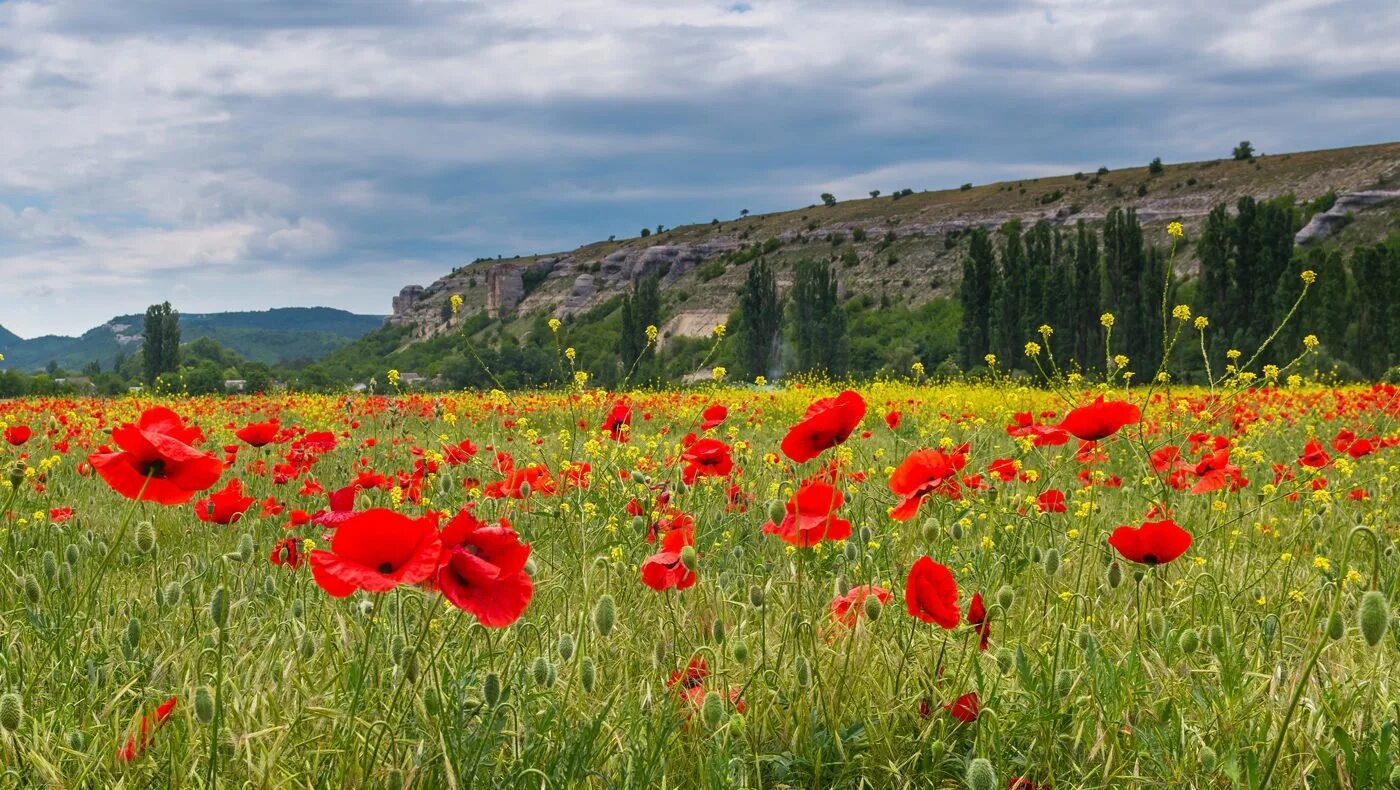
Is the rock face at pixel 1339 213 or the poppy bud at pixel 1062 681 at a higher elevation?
the poppy bud at pixel 1062 681

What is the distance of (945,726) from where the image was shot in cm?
197

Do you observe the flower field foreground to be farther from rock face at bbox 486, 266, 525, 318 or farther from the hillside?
rock face at bbox 486, 266, 525, 318

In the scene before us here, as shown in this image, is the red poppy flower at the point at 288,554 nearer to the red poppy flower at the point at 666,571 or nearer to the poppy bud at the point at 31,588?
the poppy bud at the point at 31,588

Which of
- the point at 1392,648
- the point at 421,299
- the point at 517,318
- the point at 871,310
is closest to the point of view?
the point at 1392,648

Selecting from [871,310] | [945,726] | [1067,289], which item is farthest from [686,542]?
[871,310]

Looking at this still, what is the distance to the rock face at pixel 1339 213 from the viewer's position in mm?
60094


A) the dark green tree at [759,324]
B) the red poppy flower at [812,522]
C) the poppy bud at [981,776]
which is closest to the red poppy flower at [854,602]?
the red poppy flower at [812,522]

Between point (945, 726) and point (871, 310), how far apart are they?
76.1 metres

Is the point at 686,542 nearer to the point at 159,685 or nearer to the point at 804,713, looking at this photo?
the point at 804,713

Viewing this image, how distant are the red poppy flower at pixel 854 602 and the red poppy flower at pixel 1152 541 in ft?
1.62

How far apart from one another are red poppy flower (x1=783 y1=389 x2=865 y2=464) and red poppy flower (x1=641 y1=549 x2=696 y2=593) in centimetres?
34

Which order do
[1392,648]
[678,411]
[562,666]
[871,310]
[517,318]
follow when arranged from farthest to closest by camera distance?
[517,318]
[871,310]
[678,411]
[1392,648]
[562,666]

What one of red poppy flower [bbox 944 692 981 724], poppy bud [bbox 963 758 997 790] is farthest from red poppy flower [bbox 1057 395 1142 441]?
poppy bud [bbox 963 758 997 790]

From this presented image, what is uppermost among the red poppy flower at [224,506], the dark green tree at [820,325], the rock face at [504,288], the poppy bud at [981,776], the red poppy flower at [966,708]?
the rock face at [504,288]
